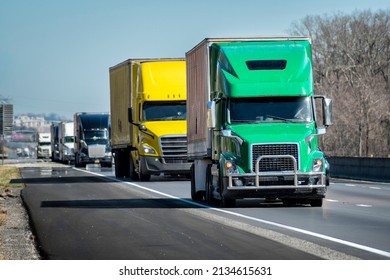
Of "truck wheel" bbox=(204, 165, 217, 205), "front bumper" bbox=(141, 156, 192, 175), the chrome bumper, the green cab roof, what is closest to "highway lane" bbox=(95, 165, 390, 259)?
the chrome bumper

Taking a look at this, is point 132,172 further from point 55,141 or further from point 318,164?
point 55,141

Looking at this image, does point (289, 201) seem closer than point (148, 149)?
Yes

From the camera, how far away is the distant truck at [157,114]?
42.1 m

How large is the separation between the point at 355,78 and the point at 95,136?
138 feet

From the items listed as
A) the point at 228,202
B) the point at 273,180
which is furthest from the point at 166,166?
the point at 273,180

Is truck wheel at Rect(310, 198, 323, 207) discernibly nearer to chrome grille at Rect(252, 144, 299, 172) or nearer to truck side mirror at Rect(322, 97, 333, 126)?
chrome grille at Rect(252, 144, 299, 172)

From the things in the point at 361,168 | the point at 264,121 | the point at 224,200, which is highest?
the point at 264,121

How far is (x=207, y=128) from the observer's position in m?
28.3

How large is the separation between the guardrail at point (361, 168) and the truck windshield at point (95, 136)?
24.6m

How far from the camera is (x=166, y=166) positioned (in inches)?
1693

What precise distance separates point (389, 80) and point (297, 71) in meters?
87.6

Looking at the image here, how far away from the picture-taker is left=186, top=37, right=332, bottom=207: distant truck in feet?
85.6

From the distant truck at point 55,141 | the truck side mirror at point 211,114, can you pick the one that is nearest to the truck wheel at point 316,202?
the truck side mirror at point 211,114

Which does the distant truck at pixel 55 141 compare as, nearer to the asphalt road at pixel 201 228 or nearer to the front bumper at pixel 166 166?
the front bumper at pixel 166 166
